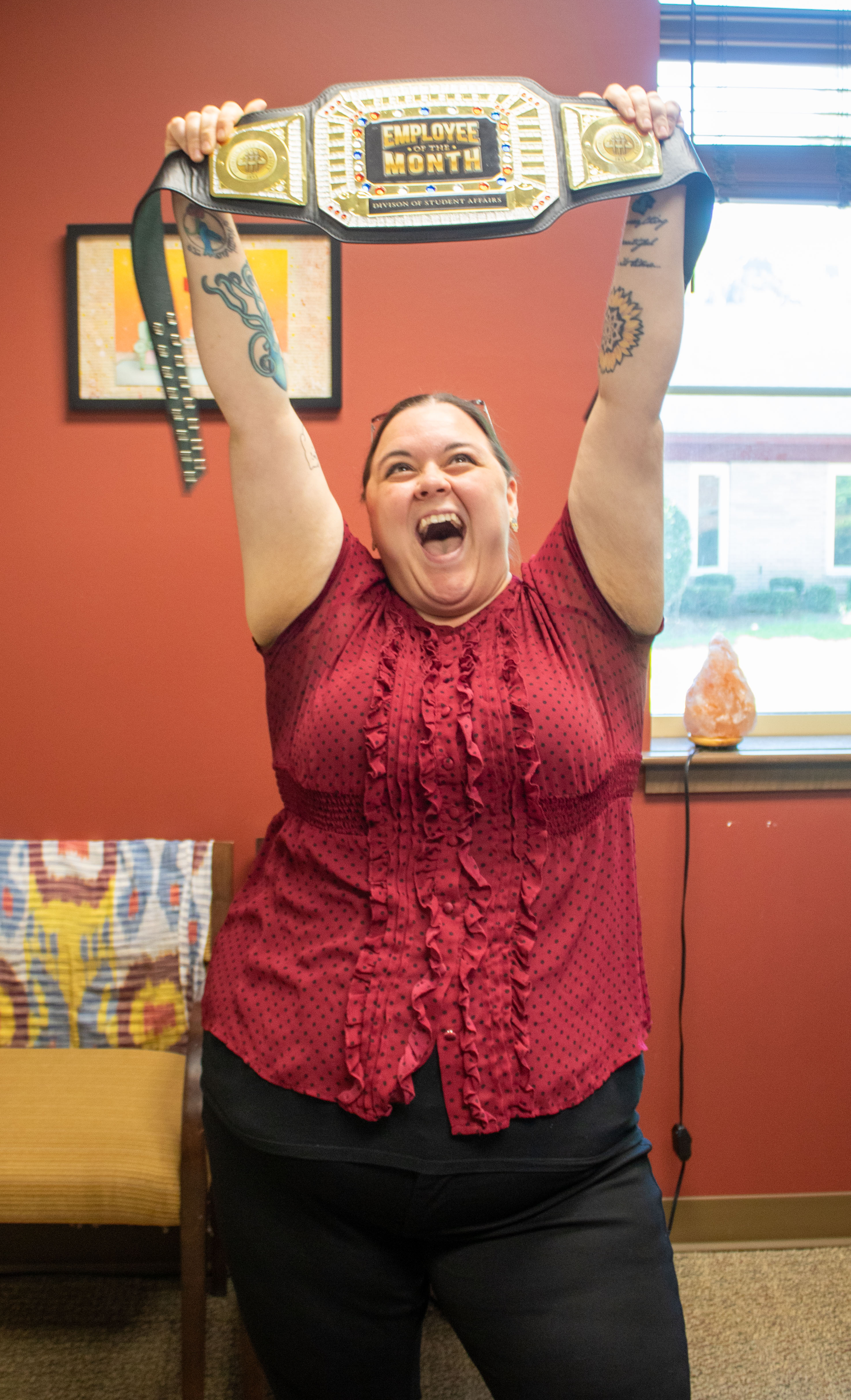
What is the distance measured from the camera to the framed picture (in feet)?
6.31

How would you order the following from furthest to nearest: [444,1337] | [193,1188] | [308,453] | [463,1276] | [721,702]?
[721,702]
[444,1337]
[193,1188]
[308,453]
[463,1276]

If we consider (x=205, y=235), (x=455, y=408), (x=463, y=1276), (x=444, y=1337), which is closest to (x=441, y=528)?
(x=455, y=408)

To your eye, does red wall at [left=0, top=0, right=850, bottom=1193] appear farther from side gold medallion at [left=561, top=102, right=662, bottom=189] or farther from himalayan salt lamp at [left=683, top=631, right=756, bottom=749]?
side gold medallion at [left=561, top=102, right=662, bottom=189]

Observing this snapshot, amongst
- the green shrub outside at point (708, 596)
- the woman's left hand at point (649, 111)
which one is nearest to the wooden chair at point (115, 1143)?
the woman's left hand at point (649, 111)

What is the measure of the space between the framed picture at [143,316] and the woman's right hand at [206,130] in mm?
951

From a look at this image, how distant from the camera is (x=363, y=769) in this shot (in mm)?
971

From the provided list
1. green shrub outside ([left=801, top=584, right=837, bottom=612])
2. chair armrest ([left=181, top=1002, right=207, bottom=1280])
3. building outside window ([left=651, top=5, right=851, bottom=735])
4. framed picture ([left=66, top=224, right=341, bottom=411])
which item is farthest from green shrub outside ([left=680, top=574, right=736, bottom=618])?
chair armrest ([left=181, top=1002, right=207, bottom=1280])

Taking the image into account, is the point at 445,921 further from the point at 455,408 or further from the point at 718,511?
the point at 718,511

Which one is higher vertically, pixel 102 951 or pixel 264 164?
pixel 264 164

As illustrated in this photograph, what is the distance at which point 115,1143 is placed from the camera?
1545 millimetres

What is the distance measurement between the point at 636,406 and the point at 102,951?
4.97 ft

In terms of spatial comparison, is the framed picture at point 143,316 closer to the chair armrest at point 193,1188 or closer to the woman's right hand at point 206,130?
the woman's right hand at point 206,130

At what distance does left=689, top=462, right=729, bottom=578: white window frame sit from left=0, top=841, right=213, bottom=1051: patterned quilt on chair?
136cm

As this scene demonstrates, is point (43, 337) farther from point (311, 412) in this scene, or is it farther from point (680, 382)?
point (680, 382)
